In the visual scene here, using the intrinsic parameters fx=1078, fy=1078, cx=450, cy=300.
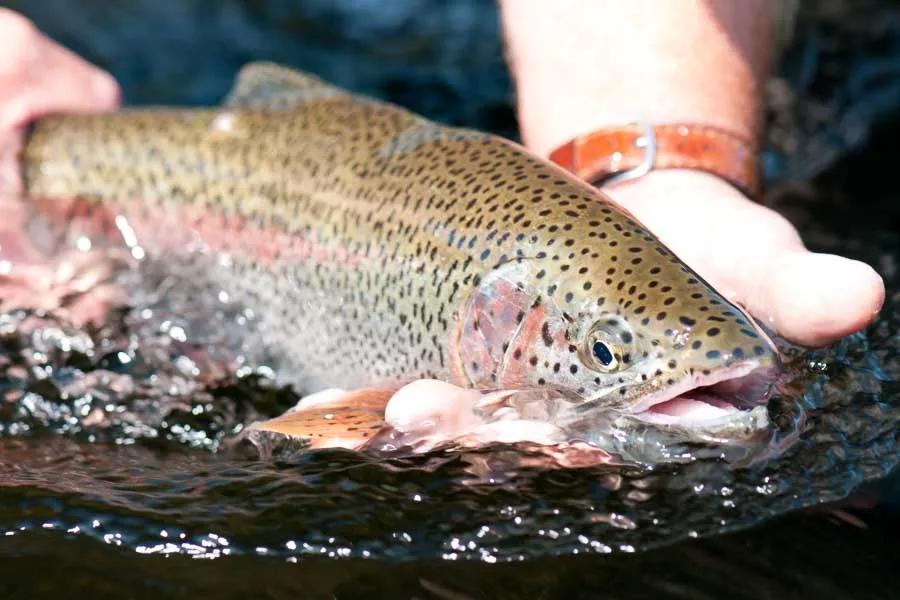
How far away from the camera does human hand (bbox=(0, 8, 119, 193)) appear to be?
3742mm

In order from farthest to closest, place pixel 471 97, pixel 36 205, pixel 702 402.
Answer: pixel 471 97 → pixel 36 205 → pixel 702 402

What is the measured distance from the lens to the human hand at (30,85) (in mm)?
3742

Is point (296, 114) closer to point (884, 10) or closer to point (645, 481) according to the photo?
point (645, 481)

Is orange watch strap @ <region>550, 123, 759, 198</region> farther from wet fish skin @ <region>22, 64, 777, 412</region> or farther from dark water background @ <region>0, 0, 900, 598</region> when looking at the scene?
dark water background @ <region>0, 0, 900, 598</region>

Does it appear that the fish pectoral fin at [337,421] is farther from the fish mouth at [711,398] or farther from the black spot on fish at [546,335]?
the fish mouth at [711,398]

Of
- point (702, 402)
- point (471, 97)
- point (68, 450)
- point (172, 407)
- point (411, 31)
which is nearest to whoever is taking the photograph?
point (702, 402)

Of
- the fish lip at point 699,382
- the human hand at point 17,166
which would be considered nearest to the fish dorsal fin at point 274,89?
the human hand at point 17,166

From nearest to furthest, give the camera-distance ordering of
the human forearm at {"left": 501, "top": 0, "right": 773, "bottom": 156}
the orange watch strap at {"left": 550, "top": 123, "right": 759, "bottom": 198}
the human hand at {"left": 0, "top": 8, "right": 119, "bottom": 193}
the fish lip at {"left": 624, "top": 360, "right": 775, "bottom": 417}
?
the fish lip at {"left": 624, "top": 360, "right": 775, "bottom": 417} < the orange watch strap at {"left": 550, "top": 123, "right": 759, "bottom": 198} < the human forearm at {"left": 501, "top": 0, "right": 773, "bottom": 156} < the human hand at {"left": 0, "top": 8, "right": 119, "bottom": 193}

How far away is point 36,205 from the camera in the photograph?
12.1 feet

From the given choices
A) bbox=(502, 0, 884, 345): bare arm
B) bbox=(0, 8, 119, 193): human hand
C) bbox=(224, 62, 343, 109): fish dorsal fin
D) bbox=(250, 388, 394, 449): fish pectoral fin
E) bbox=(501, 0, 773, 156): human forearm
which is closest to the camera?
bbox=(250, 388, 394, 449): fish pectoral fin

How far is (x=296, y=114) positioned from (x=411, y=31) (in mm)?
2655

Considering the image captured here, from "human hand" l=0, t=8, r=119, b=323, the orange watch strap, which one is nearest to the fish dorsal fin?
"human hand" l=0, t=8, r=119, b=323

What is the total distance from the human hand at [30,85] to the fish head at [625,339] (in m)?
2.00

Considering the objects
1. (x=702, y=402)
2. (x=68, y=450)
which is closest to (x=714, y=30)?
(x=702, y=402)
